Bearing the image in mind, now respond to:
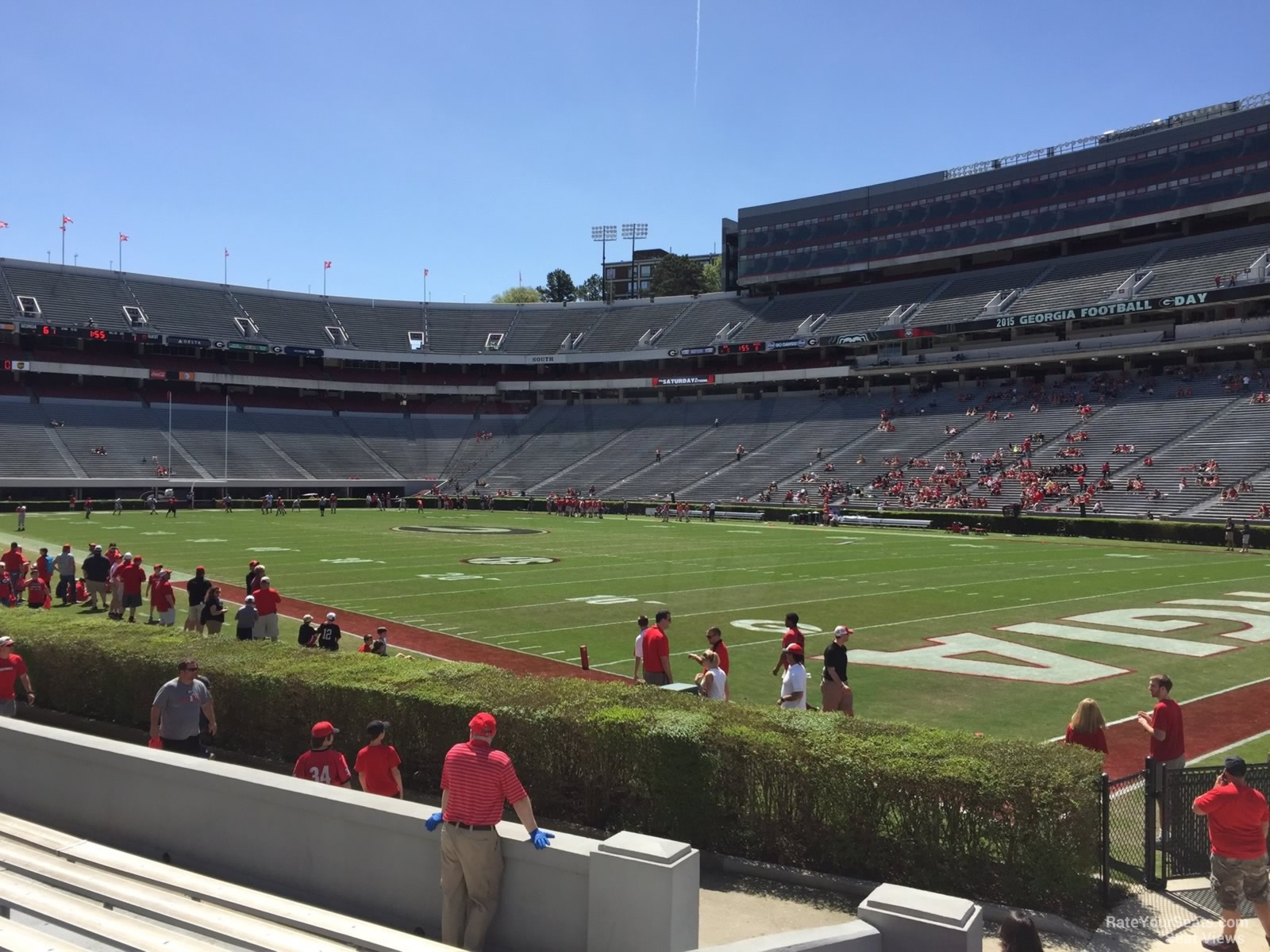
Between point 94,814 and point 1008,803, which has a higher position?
point 1008,803

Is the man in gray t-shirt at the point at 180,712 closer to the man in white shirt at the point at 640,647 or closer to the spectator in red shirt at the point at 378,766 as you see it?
the spectator in red shirt at the point at 378,766

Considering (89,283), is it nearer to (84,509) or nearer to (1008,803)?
(84,509)

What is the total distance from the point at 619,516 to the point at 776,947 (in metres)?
52.7

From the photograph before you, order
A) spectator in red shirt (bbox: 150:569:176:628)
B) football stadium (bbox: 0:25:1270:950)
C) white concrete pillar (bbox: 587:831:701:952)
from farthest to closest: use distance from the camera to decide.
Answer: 1. spectator in red shirt (bbox: 150:569:176:628)
2. football stadium (bbox: 0:25:1270:950)
3. white concrete pillar (bbox: 587:831:701:952)

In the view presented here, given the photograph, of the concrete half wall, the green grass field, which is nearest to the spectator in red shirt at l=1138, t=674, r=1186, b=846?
the green grass field

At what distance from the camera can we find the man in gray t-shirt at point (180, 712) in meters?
8.93

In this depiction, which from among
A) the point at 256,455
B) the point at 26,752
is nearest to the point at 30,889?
the point at 26,752

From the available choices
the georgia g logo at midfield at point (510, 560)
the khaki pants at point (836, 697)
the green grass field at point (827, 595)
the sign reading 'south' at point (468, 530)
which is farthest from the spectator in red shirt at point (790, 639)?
the sign reading 'south' at point (468, 530)

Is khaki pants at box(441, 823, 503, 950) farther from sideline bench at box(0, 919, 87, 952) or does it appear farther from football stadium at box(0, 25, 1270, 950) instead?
sideline bench at box(0, 919, 87, 952)

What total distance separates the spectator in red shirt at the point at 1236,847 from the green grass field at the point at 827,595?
490cm

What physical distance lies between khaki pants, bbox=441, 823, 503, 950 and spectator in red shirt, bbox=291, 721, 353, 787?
2.05 m

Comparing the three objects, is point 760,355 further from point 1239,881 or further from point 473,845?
point 473,845

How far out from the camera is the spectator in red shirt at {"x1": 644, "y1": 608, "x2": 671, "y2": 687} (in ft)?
39.2

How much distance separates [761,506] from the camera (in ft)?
178
